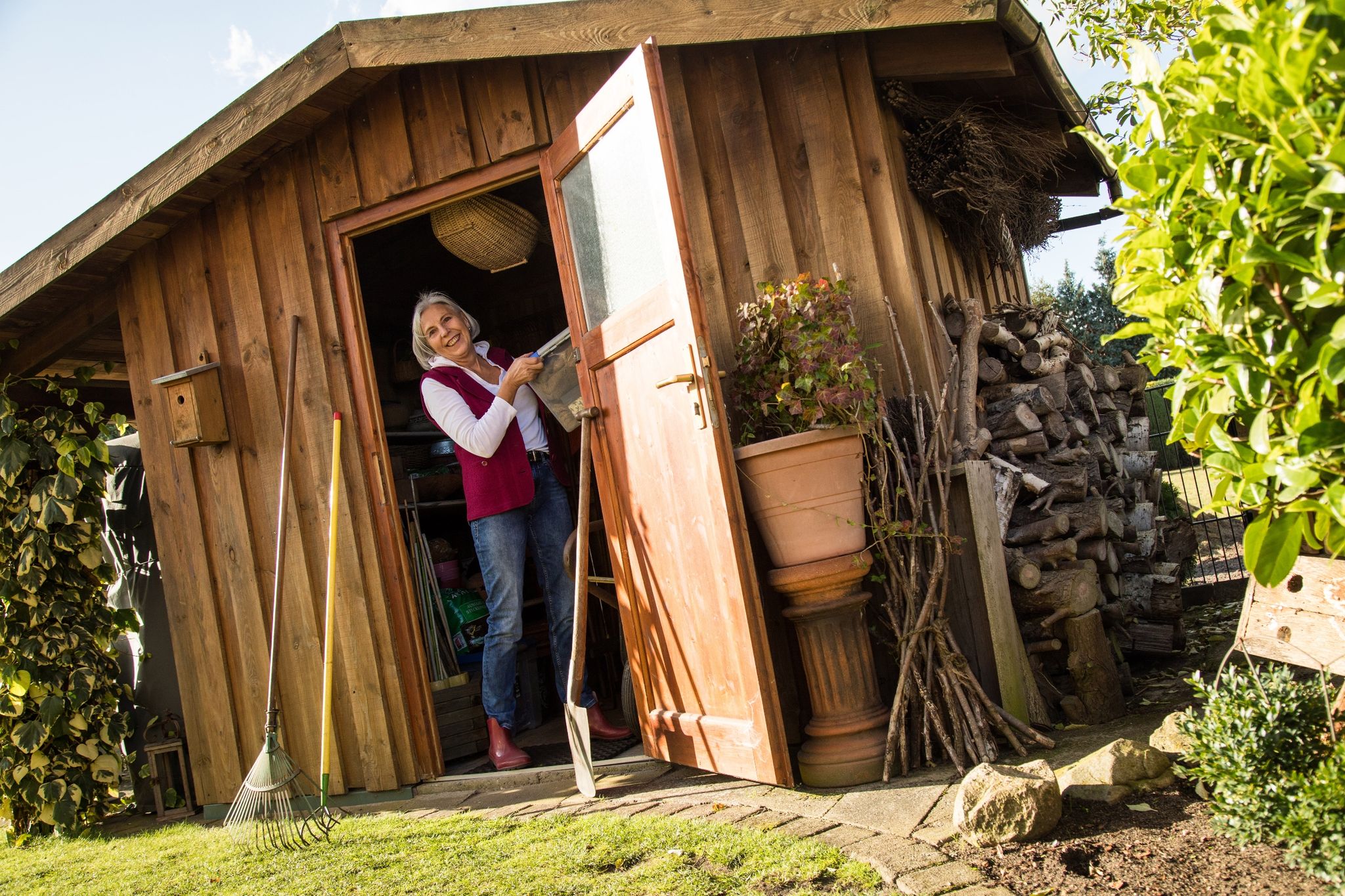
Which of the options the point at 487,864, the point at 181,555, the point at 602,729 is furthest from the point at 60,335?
the point at 487,864

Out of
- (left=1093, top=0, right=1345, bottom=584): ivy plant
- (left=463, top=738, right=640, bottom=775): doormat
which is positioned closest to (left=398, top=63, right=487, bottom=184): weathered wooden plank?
(left=463, top=738, right=640, bottom=775): doormat

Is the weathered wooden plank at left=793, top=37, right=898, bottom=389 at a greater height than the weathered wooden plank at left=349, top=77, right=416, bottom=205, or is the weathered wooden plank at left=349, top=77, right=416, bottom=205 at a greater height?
the weathered wooden plank at left=349, top=77, right=416, bottom=205

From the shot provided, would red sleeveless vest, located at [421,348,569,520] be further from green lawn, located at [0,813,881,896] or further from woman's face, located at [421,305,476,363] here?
green lawn, located at [0,813,881,896]

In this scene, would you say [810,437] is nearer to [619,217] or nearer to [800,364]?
[800,364]

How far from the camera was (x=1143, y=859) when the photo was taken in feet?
7.08

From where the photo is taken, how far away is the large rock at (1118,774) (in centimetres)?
249

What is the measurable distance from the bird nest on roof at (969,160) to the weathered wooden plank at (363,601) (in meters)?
2.48

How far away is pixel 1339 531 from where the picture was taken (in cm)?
179

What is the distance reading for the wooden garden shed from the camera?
128 inches

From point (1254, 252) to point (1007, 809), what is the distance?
137cm

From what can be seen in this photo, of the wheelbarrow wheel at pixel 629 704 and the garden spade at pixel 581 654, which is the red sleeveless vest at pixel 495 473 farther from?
the wheelbarrow wheel at pixel 629 704

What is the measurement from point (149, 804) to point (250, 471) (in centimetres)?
176

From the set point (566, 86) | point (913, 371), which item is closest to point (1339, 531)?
point (913, 371)

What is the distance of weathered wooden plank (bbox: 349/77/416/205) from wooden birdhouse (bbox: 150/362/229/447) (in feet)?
3.40
